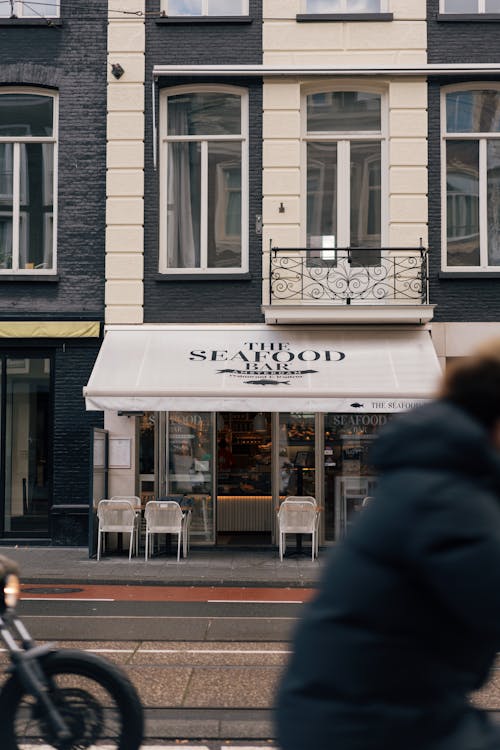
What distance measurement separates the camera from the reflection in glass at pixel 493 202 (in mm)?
15750

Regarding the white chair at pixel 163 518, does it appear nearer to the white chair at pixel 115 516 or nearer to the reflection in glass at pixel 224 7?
the white chair at pixel 115 516

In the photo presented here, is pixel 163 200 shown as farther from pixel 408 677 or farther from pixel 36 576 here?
pixel 408 677

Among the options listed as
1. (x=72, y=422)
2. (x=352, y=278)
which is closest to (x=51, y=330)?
(x=72, y=422)

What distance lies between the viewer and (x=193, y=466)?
51.5 ft

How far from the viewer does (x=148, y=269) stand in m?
15.7

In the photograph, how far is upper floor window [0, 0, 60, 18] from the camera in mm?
16031

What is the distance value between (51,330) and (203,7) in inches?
242

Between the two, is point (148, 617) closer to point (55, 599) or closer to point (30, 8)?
point (55, 599)

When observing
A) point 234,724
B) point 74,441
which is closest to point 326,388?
point 74,441

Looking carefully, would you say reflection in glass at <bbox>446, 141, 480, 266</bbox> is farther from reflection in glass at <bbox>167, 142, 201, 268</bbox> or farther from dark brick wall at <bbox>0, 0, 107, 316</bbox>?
dark brick wall at <bbox>0, 0, 107, 316</bbox>

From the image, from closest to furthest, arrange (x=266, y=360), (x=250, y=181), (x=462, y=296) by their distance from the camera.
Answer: (x=266, y=360) < (x=462, y=296) < (x=250, y=181)

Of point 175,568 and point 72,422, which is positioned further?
point 72,422

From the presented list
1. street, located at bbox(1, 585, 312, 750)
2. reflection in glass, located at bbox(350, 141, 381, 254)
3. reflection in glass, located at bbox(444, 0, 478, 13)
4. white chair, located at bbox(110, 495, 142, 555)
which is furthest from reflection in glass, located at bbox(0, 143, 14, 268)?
reflection in glass, located at bbox(444, 0, 478, 13)

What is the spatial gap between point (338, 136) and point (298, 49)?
1593 mm
